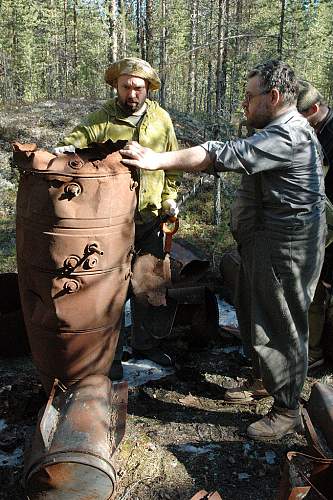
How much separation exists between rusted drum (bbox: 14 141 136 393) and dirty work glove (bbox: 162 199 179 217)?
0.59m

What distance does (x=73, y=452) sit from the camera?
208 centimetres

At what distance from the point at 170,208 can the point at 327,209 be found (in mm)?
1096

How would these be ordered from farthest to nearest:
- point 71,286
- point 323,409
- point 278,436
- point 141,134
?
point 141,134 < point 278,436 < point 71,286 < point 323,409

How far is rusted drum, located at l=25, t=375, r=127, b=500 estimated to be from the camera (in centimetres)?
208

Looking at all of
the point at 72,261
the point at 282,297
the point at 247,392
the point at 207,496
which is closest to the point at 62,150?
the point at 72,261

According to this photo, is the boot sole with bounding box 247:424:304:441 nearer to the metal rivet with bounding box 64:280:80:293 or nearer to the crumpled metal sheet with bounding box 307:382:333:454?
the crumpled metal sheet with bounding box 307:382:333:454

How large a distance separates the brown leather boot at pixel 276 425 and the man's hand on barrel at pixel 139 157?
1.69 meters

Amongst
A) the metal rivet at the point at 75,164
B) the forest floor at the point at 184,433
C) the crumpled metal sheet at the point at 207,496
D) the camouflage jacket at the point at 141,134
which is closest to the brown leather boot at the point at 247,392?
the forest floor at the point at 184,433

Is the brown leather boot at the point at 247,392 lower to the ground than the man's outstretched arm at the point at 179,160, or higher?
lower

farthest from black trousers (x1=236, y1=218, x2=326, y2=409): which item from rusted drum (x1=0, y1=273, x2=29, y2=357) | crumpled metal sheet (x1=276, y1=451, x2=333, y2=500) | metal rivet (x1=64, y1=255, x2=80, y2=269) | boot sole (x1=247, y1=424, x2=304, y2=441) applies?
rusted drum (x1=0, y1=273, x2=29, y2=357)

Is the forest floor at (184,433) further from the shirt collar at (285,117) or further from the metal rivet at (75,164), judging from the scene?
the shirt collar at (285,117)

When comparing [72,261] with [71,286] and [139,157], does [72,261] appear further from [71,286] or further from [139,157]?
[139,157]

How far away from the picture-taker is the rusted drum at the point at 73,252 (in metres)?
2.38

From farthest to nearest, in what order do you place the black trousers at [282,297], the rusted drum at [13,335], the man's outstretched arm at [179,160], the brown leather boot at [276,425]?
the rusted drum at [13,335]
the brown leather boot at [276,425]
the black trousers at [282,297]
the man's outstretched arm at [179,160]
